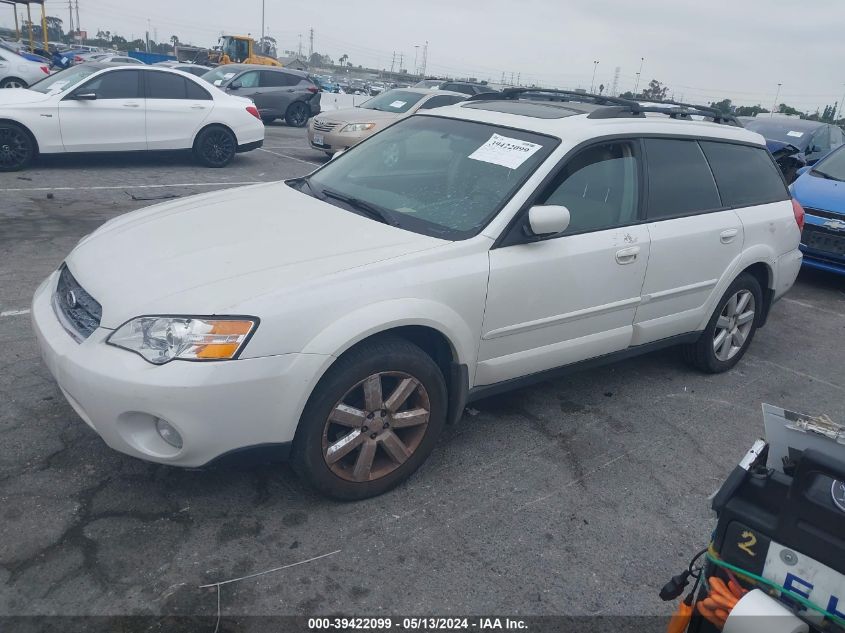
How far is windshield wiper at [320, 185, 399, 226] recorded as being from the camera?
3520mm

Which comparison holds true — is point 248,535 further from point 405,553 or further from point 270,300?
point 270,300

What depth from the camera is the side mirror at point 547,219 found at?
3314 millimetres

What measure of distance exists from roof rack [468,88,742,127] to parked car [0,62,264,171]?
7003mm

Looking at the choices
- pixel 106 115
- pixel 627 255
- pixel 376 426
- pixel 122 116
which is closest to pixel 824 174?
pixel 627 255

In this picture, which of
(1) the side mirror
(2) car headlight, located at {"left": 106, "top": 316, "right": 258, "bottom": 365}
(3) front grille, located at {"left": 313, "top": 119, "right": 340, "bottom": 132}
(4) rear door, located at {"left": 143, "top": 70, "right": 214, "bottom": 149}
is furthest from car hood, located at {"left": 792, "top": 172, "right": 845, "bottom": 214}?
(4) rear door, located at {"left": 143, "top": 70, "right": 214, "bottom": 149}

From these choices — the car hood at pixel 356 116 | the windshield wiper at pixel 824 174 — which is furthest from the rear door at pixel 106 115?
the windshield wiper at pixel 824 174

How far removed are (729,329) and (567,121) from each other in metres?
2.04

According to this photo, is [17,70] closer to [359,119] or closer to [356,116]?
[356,116]

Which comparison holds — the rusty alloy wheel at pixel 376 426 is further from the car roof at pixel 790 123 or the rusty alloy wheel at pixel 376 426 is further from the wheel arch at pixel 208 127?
the car roof at pixel 790 123

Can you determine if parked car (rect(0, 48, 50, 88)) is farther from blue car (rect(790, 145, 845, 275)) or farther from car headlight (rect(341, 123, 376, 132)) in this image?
blue car (rect(790, 145, 845, 275))

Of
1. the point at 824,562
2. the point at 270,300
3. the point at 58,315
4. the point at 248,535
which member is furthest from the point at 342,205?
the point at 824,562

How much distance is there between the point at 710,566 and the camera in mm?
1977

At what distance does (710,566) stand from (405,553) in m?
1.27

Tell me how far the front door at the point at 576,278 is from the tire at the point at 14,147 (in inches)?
330
